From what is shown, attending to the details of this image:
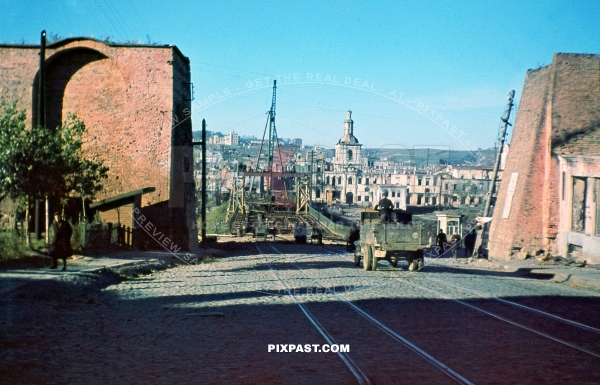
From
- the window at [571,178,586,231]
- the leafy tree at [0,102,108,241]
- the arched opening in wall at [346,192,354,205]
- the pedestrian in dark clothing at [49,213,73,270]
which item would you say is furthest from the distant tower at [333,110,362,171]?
the pedestrian in dark clothing at [49,213,73,270]

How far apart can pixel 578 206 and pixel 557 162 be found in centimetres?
217

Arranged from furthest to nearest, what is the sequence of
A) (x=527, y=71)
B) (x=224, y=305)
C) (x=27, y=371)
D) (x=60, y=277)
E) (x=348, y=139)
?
(x=348, y=139) < (x=527, y=71) < (x=60, y=277) < (x=224, y=305) < (x=27, y=371)

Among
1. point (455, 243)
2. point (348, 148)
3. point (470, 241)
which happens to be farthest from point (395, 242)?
point (348, 148)

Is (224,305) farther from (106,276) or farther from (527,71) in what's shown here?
(527,71)

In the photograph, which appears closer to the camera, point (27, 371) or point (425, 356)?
point (27, 371)

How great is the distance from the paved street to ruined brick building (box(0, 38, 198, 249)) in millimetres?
15874

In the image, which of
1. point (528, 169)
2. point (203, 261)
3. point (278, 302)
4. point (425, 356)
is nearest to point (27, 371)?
point (425, 356)

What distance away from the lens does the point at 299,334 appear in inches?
339

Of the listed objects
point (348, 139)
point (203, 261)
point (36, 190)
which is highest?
point (348, 139)

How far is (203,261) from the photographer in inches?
1001

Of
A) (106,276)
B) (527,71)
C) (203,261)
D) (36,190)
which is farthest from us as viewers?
(527,71)

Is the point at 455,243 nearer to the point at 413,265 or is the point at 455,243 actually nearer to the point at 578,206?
the point at 578,206

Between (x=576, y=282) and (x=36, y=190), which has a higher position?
(x=36, y=190)

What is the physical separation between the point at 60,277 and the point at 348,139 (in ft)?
133
